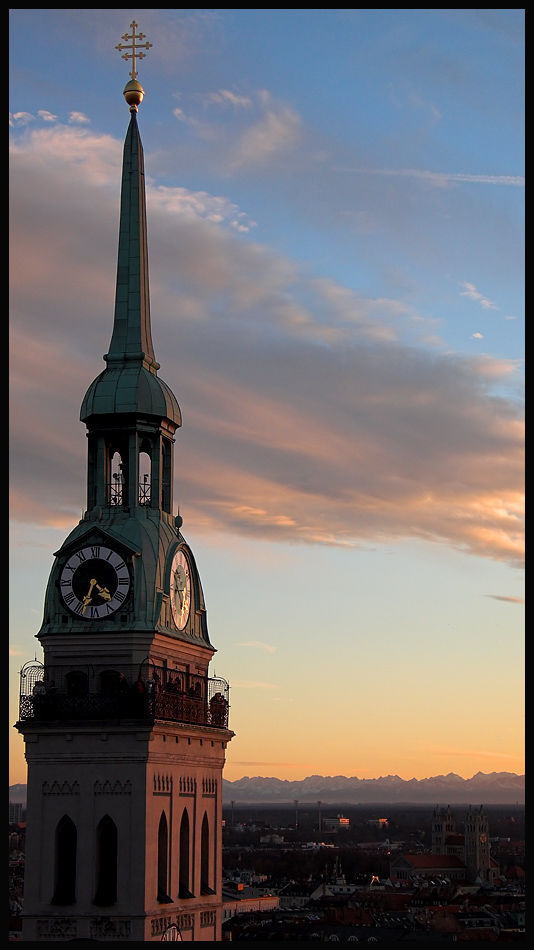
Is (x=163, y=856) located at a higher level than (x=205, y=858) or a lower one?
higher

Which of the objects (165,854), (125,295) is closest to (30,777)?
(165,854)

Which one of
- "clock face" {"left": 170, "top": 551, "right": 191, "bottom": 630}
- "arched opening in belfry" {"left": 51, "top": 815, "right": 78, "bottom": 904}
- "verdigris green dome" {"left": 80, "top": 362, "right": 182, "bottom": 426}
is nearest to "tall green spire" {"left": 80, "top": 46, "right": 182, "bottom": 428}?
"verdigris green dome" {"left": 80, "top": 362, "right": 182, "bottom": 426}

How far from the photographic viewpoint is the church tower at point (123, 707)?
5762 centimetres

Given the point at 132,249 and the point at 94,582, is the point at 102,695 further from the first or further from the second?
the point at 132,249

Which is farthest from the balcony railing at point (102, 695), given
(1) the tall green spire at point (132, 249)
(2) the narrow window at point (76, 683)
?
(1) the tall green spire at point (132, 249)

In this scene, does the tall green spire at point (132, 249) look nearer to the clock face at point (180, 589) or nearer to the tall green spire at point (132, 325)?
the tall green spire at point (132, 325)

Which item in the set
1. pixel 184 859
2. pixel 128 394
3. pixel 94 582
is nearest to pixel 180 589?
pixel 94 582

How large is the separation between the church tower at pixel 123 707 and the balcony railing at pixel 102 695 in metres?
0.05

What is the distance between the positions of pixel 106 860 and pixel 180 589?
10263 millimetres

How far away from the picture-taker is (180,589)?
62.4 meters

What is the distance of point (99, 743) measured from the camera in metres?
58.2

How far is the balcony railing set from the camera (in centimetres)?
5825

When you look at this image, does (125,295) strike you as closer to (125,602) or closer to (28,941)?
(125,602)

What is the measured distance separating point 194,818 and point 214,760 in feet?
9.47
